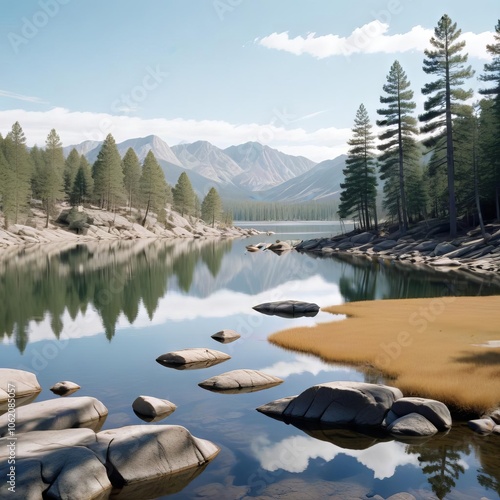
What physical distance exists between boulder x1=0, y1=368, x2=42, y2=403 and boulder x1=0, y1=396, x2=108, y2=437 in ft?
7.09

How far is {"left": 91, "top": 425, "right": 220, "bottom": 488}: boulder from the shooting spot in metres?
8.59

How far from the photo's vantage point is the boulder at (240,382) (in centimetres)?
1362

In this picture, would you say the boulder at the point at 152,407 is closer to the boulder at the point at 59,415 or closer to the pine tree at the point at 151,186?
the boulder at the point at 59,415

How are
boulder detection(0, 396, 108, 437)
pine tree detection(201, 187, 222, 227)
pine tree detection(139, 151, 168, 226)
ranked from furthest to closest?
pine tree detection(201, 187, 222, 227) < pine tree detection(139, 151, 168, 226) < boulder detection(0, 396, 108, 437)

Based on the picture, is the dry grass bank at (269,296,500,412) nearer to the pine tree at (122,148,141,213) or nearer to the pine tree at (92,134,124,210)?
the pine tree at (92,134,124,210)

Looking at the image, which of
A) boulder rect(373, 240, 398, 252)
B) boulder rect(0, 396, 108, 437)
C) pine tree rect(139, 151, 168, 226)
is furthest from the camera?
pine tree rect(139, 151, 168, 226)

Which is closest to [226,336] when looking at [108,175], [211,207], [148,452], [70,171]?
[148,452]

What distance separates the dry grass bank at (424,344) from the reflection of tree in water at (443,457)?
60.3 inches

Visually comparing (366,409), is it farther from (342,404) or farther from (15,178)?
(15,178)

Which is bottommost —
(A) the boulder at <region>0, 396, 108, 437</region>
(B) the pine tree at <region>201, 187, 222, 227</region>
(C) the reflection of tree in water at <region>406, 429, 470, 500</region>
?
(C) the reflection of tree in water at <region>406, 429, 470, 500</region>

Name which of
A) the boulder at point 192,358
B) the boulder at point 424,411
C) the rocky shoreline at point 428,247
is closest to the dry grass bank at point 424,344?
the boulder at point 424,411

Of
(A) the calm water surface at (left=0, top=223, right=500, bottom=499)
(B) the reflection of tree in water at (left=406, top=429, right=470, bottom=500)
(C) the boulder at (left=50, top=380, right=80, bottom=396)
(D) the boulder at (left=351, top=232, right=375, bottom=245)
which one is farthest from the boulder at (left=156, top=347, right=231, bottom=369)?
(D) the boulder at (left=351, top=232, right=375, bottom=245)

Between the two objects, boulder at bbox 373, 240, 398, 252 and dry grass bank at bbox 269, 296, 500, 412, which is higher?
boulder at bbox 373, 240, 398, 252

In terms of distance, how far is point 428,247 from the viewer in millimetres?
55219
